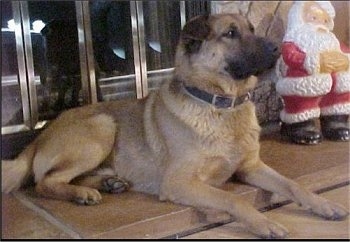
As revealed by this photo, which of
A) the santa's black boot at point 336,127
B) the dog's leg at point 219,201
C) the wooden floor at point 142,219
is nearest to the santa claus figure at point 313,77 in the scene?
the santa's black boot at point 336,127

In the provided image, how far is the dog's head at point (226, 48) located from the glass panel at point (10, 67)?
71cm

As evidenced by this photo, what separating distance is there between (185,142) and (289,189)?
1.15ft

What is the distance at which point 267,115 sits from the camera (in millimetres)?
2377

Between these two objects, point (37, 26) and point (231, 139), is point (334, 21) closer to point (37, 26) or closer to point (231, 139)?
point (231, 139)

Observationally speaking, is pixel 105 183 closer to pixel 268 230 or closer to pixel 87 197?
pixel 87 197

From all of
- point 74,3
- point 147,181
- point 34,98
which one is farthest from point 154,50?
point 147,181

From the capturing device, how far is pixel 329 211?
1517mm

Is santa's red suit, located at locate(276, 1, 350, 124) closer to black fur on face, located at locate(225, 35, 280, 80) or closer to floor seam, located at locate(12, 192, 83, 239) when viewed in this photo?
black fur on face, located at locate(225, 35, 280, 80)

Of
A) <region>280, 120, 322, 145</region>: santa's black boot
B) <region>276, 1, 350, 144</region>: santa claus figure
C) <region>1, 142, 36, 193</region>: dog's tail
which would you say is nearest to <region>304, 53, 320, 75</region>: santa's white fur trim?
<region>276, 1, 350, 144</region>: santa claus figure

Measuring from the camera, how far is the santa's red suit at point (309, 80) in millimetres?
2047

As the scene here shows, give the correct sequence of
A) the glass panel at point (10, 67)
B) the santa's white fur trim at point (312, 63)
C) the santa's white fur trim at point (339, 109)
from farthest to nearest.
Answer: the santa's white fur trim at point (339, 109)
the santa's white fur trim at point (312, 63)
the glass panel at point (10, 67)

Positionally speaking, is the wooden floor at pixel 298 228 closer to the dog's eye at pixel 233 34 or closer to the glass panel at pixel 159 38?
the dog's eye at pixel 233 34

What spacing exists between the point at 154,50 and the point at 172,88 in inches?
23.2

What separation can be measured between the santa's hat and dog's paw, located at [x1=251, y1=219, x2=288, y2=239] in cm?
99
